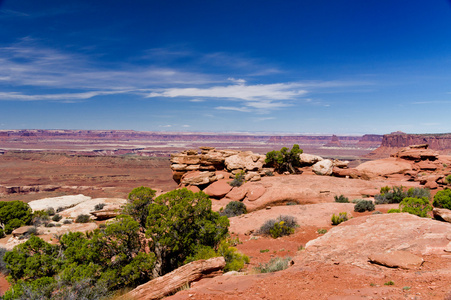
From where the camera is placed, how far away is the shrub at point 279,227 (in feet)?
51.0

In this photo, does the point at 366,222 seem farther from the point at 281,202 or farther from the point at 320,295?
the point at 281,202

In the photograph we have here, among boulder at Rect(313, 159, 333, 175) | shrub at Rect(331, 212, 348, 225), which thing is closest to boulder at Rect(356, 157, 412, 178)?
boulder at Rect(313, 159, 333, 175)

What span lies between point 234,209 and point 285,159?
11.9 m

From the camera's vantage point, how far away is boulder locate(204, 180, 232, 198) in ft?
83.9

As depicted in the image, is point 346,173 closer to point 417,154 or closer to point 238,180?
point 417,154

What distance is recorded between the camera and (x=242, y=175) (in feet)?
90.6

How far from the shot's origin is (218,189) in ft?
85.7

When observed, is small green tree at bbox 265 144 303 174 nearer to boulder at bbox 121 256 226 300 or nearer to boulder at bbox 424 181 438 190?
boulder at bbox 424 181 438 190

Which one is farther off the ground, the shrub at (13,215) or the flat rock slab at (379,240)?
the flat rock slab at (379,240)

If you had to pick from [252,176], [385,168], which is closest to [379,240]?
[252,176]

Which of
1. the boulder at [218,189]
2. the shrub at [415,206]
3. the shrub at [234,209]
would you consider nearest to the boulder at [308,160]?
the boulder at [218,189]

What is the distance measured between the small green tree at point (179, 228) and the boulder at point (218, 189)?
1331 cm

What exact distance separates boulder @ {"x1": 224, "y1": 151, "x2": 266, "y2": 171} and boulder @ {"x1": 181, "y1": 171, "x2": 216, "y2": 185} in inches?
111

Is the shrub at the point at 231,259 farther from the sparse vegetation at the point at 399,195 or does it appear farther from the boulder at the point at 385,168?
the boulder at the point at 385,168
